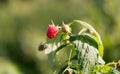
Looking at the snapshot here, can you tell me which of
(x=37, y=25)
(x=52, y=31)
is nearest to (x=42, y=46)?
(x=52, y=31)

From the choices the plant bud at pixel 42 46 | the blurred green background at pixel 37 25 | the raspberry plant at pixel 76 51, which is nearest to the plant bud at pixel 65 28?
the raspberry plant at pixel 76 51

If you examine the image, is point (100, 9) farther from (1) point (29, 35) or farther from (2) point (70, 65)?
(2) point (70, 65)

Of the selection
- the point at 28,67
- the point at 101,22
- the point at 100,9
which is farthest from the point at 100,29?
the point at 28,67

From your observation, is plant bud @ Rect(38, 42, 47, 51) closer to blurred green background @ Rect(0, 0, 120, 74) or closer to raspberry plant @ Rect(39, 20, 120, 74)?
raspberry plant @ Rect(39, 20, 120, 74)

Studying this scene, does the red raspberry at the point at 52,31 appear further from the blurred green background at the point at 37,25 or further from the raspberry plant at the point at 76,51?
the blurred green background at the point at 37,25

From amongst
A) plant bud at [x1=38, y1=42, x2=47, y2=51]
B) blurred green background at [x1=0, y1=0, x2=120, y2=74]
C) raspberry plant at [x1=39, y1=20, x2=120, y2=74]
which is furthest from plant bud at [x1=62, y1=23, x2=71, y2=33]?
blurred green background at [x1=0, y1=0, x2=120, y2=74]
